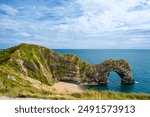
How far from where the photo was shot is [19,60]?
133m

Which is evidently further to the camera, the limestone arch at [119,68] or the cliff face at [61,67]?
the limestone arch at [119,68]

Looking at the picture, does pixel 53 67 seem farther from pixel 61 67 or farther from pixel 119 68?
pixel 119 68

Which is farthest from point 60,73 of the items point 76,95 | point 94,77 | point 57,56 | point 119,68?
point 76,95

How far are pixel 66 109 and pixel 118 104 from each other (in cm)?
239

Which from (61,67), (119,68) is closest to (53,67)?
(61,67)

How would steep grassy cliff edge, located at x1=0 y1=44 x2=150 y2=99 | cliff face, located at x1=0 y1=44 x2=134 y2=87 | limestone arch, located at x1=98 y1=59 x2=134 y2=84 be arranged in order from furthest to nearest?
limestone arch, located at x1=98 y1=59 x2=134 y2=84
cliff face, located at x1=0 y1=44 x2=134 y2=87
steep grassy cliff edge, located at x1=0 y1=44 x2=150 y2=99

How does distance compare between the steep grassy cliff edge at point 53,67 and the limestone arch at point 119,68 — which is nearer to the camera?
the steep grassy cliff edge at point 53,67

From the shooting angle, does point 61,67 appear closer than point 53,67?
No

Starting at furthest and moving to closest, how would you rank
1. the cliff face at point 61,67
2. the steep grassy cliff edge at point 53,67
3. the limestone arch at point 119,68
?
the limestone arch at point 119,68 < the cliff face at point 61,67 < the steep grassy cliff edge at point 53,67

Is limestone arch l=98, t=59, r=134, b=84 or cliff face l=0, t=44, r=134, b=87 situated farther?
limestone arch l=98, t=59, r=134, b=84

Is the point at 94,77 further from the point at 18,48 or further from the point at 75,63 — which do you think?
the point at 18,48

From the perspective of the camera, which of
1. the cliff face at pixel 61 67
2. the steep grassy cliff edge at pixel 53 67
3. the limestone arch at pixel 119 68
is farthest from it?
the limestone arch at pixel 119 68

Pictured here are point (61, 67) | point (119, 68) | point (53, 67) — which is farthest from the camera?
point (119, 68)

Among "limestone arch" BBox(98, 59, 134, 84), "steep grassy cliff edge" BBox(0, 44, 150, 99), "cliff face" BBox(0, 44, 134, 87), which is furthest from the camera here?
"limestone arch" BBox(98, 59, 134, 84)
